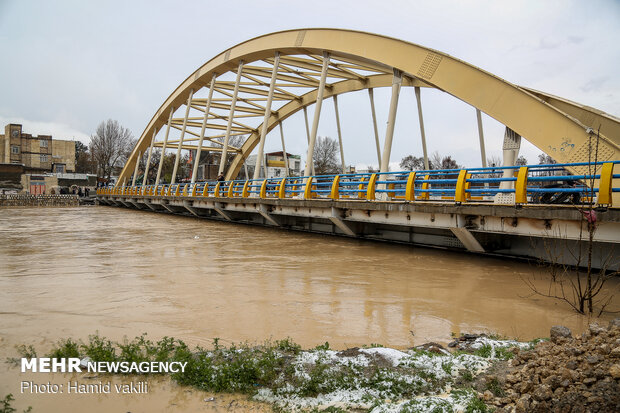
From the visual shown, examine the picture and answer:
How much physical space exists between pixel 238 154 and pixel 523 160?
2725 cm

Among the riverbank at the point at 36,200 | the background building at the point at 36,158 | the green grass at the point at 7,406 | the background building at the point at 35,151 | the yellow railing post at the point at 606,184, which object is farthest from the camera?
the background building at the point at 35,151

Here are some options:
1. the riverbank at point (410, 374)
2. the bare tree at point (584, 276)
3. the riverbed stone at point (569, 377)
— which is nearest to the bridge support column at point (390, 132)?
the bare tree at point (584, 276)

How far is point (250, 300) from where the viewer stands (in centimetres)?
566

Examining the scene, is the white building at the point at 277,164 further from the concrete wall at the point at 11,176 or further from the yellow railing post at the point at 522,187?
the yellow railing post at the point at 522,187

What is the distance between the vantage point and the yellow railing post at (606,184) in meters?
6.49

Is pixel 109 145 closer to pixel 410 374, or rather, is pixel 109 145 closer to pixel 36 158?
pixel 36 158

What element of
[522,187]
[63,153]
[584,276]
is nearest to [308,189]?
[522,187]

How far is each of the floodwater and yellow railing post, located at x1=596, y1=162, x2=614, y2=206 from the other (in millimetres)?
1715

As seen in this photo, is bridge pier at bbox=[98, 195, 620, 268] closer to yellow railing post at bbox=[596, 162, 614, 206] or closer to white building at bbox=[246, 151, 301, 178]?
yellow railing post at bbox=[596, 162, 614, 206]

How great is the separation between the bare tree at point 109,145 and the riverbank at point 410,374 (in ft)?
207

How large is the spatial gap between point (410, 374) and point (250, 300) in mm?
3009

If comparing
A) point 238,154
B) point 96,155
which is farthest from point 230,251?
point 96,155

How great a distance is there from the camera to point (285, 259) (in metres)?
9.45

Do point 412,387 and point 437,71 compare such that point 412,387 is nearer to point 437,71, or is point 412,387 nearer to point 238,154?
point 437,71
